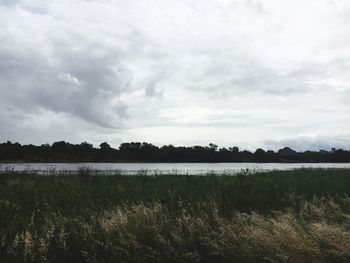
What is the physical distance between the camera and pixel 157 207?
10.8 meters

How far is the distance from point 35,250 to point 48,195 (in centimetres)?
645

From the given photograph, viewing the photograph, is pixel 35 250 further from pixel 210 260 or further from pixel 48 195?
pixel 48 195

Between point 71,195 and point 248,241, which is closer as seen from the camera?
point 248,241

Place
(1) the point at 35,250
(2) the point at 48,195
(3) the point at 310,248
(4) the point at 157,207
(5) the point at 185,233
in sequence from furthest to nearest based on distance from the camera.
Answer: (2) the point at 48,195 < (4) the point at 157,207 < (5) the point at 185,233 < (1) the point at 35,250 < (3) the point at 310,248

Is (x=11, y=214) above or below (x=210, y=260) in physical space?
above

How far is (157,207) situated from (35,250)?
3482 millimetres

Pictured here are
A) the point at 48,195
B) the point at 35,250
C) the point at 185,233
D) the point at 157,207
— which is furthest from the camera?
the point at 48,195

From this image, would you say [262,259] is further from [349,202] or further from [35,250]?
[349,202]

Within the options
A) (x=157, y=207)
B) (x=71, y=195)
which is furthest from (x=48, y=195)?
(x=157, y=207)

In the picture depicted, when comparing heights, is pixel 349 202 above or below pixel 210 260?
above

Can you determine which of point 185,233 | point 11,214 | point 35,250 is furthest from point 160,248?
point 11,214

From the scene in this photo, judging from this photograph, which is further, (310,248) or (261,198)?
(261,198)

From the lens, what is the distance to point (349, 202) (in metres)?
12.5

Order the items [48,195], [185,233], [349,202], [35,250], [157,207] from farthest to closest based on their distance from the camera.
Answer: [48,195]
[349,202]
[157,207]
[185,233]
[35,250]
